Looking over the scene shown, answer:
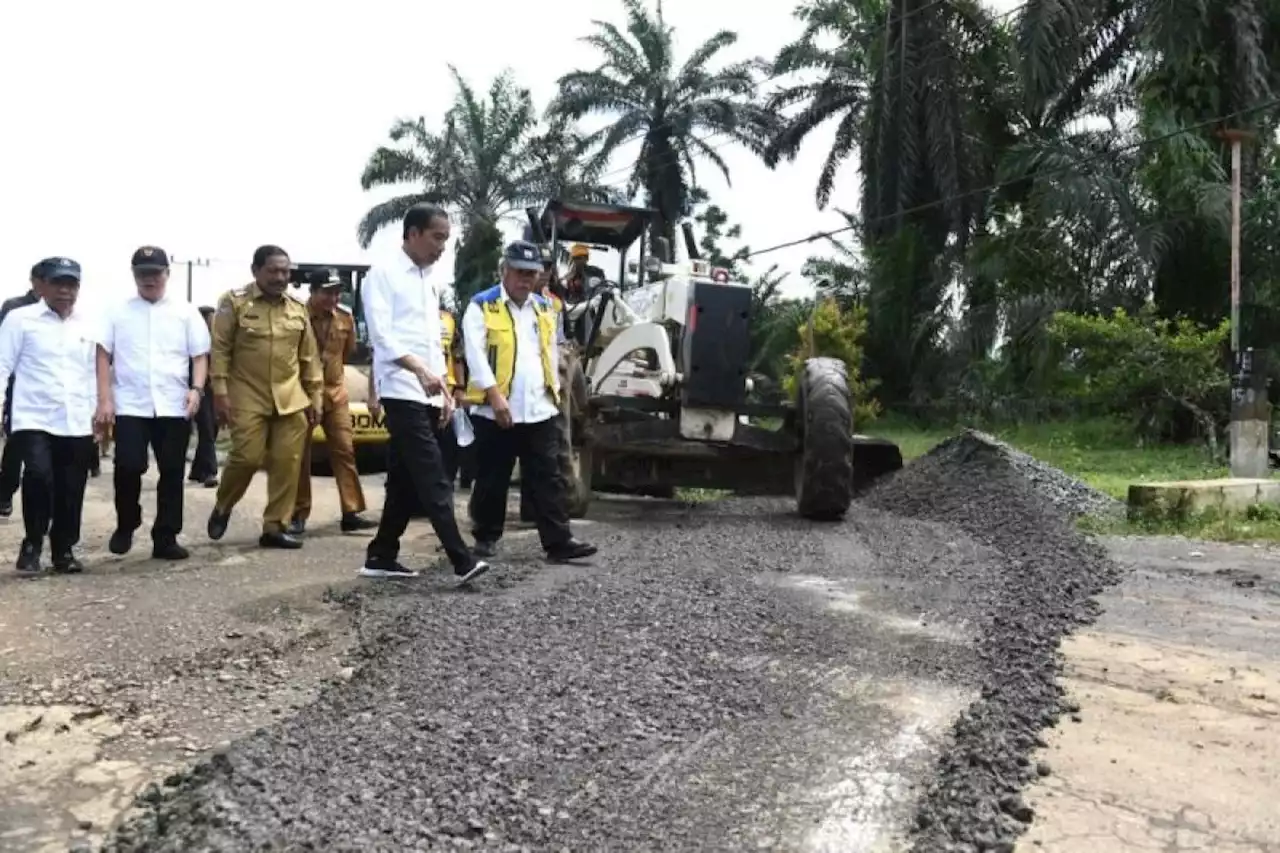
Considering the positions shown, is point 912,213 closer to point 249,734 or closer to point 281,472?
point 281,472

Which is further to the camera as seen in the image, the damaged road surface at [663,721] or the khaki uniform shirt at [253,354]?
the khaki uniform shirt at [253,354]

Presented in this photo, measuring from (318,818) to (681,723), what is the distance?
1.10m

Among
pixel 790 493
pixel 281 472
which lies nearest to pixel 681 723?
pixel 281 472

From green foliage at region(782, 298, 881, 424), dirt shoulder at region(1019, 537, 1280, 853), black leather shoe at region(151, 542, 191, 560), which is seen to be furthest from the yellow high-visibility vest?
green foliage at region(782, 298, 881, 424)

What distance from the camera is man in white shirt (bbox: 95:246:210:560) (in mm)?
6969

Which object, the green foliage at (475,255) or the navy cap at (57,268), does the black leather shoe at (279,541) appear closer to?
the navy cap at (57,268)

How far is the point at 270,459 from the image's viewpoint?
7.39m

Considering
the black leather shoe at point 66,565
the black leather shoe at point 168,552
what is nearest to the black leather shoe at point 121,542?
the black leather shoe at point 168,552

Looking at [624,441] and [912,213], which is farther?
[912,213]

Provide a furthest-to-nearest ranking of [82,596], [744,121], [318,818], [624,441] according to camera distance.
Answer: [744,121]
[624,441]
[82,596]
[318,818]

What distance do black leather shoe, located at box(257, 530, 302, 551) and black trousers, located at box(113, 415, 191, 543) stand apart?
1.89 ft

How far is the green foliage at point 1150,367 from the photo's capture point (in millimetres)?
18531

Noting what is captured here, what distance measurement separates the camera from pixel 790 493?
970cm

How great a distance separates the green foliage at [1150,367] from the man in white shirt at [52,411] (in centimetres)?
1485
